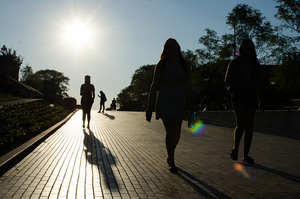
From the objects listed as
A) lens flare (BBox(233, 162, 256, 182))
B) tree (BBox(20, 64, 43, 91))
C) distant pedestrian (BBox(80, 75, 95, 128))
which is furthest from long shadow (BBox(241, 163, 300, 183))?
tree (BBox(20, 64, 43, 91))

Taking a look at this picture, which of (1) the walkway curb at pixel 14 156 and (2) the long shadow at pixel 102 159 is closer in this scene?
(2) the long shadow at pixel 102 159

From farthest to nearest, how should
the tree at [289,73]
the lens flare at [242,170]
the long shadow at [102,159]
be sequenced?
the tree at [289,73]
the lens flare at [242,170]
the long shadow at [102,159]

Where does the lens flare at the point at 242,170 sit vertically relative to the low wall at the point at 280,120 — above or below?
below

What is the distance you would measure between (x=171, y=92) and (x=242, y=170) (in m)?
1.62

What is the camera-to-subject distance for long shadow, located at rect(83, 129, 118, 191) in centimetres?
416

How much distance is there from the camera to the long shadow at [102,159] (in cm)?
416

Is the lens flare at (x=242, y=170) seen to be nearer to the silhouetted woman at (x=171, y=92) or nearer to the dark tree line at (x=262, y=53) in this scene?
the silhouetted woman at (x=171, y=92)

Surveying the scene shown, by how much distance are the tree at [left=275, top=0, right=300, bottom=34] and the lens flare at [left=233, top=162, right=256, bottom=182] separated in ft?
111

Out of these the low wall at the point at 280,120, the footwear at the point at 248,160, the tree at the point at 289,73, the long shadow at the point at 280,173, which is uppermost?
the tree at the point at 289,73

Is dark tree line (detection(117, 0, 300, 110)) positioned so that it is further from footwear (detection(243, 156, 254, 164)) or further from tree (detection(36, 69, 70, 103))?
tree (detection(36, 69, 70, 103))

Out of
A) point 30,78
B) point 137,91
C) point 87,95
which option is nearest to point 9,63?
point 30,78

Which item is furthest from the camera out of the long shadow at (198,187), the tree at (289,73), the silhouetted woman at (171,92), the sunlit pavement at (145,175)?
the tree at (289,73)

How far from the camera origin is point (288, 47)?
117 ft

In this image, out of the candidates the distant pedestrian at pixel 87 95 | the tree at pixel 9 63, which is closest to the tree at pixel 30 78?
the tree at pixel 9 63
